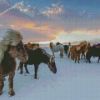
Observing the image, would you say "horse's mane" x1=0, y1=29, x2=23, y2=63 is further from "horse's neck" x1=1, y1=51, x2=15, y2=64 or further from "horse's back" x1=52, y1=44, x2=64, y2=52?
"horse's back" x1=52, y1=44, x2=64, y2=52

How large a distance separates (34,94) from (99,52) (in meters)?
7.45

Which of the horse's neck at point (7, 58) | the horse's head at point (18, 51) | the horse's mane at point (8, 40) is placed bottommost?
the horse's neck at point (7, 58)

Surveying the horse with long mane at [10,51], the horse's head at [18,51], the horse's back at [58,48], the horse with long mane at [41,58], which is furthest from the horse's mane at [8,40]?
the horse's back at [58,48]

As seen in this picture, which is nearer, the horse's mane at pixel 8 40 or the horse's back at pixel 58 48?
the horse's mane at pixel 8 40

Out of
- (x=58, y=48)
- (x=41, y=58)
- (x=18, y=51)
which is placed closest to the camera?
(x=18, y=51)

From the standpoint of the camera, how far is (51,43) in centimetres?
1359

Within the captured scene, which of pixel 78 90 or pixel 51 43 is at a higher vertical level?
pixel 51 43

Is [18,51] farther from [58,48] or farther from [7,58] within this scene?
[58,48]

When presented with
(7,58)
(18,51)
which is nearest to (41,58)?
(18,51)

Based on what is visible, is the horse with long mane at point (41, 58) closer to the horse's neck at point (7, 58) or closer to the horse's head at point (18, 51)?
the horse's head at point (18, 51)

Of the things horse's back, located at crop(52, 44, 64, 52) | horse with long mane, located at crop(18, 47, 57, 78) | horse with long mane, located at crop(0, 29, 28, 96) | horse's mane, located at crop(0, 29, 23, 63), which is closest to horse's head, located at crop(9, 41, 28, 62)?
horse with long mane, located at crop(0, 29, 28, 96)

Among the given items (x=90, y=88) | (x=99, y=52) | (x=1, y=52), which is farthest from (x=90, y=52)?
(x=1, y=52)

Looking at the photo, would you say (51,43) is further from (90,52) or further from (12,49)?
(12,49)

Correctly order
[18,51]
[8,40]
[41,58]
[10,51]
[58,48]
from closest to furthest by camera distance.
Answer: [8,40], [10,51], [18,51], [41,58], [58,48]
